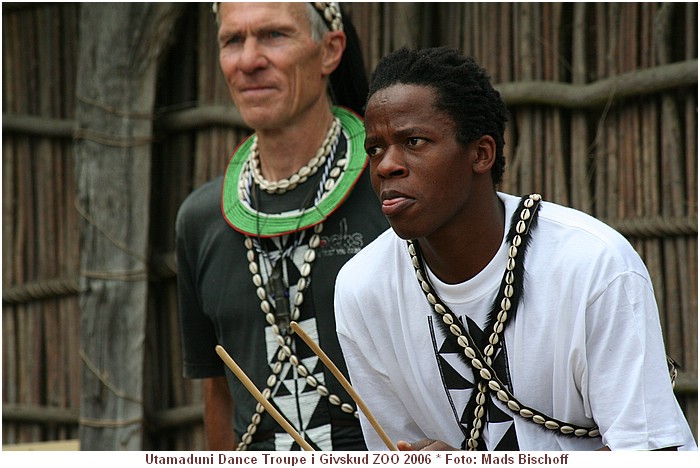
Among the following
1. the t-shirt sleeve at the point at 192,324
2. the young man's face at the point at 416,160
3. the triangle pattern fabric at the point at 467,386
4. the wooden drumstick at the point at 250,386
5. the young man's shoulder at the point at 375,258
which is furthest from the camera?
the t-shirt sleeve at the point at 192,324

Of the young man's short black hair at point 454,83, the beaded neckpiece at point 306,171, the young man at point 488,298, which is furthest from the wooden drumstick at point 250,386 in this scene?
the beaded neckpiece at point 306,171

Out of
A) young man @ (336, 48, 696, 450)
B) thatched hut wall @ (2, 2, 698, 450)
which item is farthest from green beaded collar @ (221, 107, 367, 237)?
thatched hut wall @ (2, 2, 698, 450)

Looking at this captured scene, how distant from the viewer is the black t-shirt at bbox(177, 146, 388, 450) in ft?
Result: 10.7

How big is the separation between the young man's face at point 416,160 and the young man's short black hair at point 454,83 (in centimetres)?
2

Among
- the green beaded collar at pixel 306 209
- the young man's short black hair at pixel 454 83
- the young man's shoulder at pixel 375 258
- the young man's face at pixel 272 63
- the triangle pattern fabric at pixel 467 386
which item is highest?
the young man's face at pixel 272 63

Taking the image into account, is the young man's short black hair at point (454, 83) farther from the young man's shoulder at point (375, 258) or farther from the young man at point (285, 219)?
the young man at point (285, 219)

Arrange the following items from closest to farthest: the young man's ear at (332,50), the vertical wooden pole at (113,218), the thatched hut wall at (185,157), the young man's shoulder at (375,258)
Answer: the young man's shoulder at (375,258), the young man's ear at (332,50), the thatched hut wall at (185,157), the vertical wooden pole at (113,218)

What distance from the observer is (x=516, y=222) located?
250 centimetres

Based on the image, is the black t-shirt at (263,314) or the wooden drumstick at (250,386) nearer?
the wooden drumstick at (250,386)

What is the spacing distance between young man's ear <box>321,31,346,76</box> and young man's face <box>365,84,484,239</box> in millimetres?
1075

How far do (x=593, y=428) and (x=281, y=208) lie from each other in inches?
51.3

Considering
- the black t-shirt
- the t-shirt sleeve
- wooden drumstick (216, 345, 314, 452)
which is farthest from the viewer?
the t-shirt sleeve

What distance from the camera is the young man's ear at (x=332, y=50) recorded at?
3479 millimetres

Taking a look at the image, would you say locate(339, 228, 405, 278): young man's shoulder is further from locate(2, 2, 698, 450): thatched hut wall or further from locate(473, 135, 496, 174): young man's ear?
locate(2, 2, 698, 450): thatched hut wall
